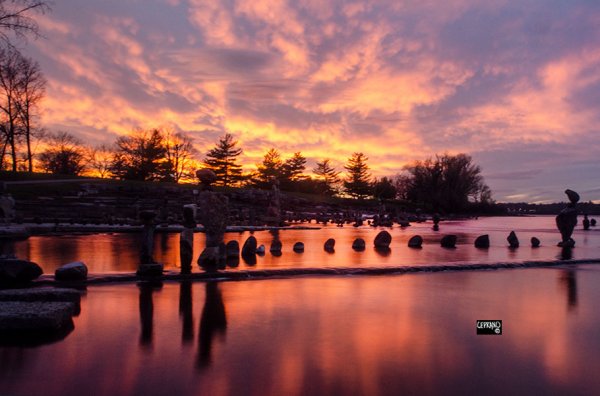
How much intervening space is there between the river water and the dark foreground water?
20 millimetres

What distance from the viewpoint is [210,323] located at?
6.68 meters

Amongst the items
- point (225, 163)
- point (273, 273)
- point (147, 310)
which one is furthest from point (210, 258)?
point (225, 163)

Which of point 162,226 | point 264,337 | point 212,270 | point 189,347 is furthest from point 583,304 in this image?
point 162,226

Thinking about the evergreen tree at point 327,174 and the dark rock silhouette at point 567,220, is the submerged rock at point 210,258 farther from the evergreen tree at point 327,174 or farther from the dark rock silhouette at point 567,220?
the evergreen tree at point 327,174

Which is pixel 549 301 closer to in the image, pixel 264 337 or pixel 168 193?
pixel 264 337

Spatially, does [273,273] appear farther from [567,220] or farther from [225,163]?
[225,163]

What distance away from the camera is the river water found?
446cm

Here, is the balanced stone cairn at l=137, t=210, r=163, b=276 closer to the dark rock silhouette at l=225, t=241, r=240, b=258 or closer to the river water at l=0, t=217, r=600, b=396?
the river water at l=0, t=217, r=600, b=396

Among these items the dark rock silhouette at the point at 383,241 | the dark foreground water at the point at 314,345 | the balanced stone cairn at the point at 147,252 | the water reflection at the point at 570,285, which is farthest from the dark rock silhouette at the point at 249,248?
the water reflection at the point at 570,285

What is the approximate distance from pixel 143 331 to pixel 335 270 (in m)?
6.20

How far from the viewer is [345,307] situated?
7.82 m

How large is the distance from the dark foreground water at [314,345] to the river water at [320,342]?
2cm

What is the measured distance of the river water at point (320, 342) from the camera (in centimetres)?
446

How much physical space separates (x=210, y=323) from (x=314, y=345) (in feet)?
5.84
